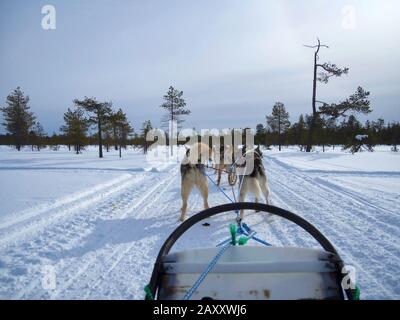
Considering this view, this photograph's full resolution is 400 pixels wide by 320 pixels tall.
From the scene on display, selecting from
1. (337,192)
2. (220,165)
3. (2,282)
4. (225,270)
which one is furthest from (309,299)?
(220,165)

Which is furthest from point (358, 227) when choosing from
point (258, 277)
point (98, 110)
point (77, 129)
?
point (77, 129)

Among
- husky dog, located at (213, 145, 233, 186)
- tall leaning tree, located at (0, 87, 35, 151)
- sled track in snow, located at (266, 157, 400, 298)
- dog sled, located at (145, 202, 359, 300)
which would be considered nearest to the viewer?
dog sled, located at (145, 202, 359, 300)


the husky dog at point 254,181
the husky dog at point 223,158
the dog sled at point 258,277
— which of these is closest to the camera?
the dog sled at point 258,277

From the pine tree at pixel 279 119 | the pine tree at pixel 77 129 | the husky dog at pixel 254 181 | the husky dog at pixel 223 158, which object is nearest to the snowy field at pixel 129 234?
the husky dog at pixel 254 181

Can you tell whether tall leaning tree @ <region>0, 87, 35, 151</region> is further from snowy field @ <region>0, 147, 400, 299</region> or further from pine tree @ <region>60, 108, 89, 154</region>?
snowy field @ <region>0, 147, 400, 299</region>

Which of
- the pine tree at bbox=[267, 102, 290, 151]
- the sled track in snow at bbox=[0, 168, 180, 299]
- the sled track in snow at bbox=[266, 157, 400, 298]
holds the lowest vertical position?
the sled track in snow at bbox=[0, 168, 180, 299]

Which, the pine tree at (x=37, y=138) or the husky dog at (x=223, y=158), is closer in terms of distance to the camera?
the husky dog at (x=223, y=158)

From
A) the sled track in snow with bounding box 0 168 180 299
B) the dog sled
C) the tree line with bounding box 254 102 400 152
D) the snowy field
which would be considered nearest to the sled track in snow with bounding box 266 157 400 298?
the snowy field

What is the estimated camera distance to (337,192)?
26.1 feet

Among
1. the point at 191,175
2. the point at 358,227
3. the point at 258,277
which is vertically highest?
the point at 191,175

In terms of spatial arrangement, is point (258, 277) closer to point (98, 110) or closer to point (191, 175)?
point (191, 175)

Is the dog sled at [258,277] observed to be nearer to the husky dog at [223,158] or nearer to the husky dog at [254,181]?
the husky dog at [254,181]

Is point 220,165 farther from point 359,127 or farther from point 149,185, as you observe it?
point 359,127
